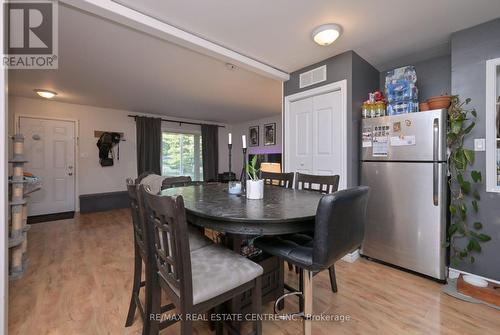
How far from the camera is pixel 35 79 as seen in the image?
3.27 meters

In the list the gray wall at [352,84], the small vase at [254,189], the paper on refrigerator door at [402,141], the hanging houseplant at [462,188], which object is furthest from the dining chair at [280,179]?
the hanging houseplant at [462,188]

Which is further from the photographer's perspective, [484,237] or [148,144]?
[148,144]

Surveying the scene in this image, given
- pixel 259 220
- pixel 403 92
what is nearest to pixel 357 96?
pixel 403 92

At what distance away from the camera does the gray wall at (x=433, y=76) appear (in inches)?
98.8

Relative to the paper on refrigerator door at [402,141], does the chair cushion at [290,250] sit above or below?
below

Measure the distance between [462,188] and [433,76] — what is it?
4.77ft

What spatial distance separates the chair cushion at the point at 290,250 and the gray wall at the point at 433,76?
2.51 m

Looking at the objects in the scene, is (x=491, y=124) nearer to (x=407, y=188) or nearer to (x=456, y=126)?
(x=456, y=126)

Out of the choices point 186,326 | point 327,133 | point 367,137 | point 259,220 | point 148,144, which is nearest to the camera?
point 186,326

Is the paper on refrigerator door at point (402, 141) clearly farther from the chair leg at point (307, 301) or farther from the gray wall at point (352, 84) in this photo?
the chair leg at point (307, 301)

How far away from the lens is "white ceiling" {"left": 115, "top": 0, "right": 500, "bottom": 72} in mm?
1747

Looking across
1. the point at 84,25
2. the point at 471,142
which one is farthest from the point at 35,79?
the point at 471,142

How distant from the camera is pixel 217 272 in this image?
1.05 meters

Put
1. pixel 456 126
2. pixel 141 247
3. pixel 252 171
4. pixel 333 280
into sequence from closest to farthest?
1. pixel 141 247
2. pixel 252 171
3. pixel 333 280
4. pixel 456 126
